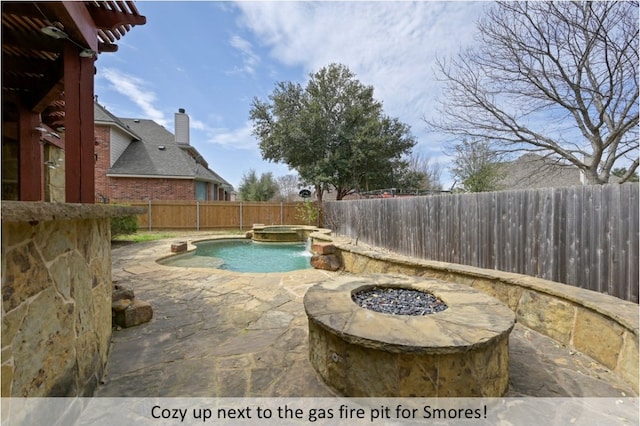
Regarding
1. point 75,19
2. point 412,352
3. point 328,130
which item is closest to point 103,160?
point 328,130

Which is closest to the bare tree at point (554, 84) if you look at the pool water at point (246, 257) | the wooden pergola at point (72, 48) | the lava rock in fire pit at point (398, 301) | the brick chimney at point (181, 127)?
the pool water at point (246, 257)

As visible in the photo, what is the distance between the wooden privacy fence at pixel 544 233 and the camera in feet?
8.39

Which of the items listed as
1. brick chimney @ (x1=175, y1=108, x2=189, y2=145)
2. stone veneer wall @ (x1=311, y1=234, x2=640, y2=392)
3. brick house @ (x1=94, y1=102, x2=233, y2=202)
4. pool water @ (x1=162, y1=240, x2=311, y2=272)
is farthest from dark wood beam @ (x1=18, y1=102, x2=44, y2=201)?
brick chimney @ (x1=175, y1=108, x2=189, y2=145)

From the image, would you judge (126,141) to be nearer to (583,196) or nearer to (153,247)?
(153,247)

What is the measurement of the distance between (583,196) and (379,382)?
9.37 ft

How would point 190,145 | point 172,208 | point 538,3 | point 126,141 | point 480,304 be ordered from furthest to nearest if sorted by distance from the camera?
point 190,145
point 126,141
point 172,208
point 538,3
point 480,304

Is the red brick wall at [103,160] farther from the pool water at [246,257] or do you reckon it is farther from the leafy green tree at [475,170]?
the leafy green tree at [475,170]

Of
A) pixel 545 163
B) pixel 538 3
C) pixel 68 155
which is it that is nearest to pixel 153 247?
pixel 68 155

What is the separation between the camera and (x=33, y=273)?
4.68ft

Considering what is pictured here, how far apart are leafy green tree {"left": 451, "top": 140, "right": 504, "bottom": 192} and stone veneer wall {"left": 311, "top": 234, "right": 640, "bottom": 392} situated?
33.6 feet

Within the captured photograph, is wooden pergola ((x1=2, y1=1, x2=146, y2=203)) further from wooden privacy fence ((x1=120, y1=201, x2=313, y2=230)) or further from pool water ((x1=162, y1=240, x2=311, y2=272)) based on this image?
wooden privacy fence ((x1=120, y1=201, x2=313, y2=230))

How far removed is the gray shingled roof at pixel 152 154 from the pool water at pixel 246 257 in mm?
6504

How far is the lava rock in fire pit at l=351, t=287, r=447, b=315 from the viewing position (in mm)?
2414

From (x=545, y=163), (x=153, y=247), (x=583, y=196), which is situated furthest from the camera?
(x=545, y=163)
